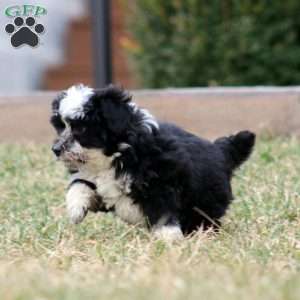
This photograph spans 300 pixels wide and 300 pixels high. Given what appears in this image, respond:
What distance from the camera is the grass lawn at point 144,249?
363cm

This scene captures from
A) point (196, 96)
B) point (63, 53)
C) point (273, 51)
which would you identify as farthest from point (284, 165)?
point (63, 53)

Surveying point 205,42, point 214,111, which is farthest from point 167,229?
point 205,42

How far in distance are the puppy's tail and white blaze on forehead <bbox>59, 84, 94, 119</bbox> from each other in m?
0.93

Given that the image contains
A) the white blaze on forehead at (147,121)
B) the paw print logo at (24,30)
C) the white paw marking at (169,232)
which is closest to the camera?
the white paw marking at (169,232)

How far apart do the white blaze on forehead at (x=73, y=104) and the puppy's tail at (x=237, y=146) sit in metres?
0.93

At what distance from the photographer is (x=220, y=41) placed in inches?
419

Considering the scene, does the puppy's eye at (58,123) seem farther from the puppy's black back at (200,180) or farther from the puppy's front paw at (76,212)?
the puppy's black back at (200,180)

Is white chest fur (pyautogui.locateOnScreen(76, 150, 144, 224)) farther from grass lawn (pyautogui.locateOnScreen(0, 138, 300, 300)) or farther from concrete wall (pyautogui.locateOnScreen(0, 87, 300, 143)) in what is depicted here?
concrete wall (pyautogui.locateOnScreen(0, 87, 300, 143))

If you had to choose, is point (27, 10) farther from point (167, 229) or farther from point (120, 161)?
point (167, 229)

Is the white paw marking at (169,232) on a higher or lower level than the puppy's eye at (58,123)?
lower

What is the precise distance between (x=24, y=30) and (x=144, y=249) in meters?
3.41

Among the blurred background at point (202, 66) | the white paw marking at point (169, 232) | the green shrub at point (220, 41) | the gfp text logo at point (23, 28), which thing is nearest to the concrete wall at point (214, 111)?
the blurred background at point (202, 66)

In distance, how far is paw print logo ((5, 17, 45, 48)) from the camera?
7758 mm

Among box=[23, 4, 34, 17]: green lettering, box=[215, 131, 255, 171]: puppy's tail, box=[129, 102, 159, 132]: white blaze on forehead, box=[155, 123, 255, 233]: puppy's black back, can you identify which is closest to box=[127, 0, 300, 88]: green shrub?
box=[23, 4, 34, 17]: green lettering
